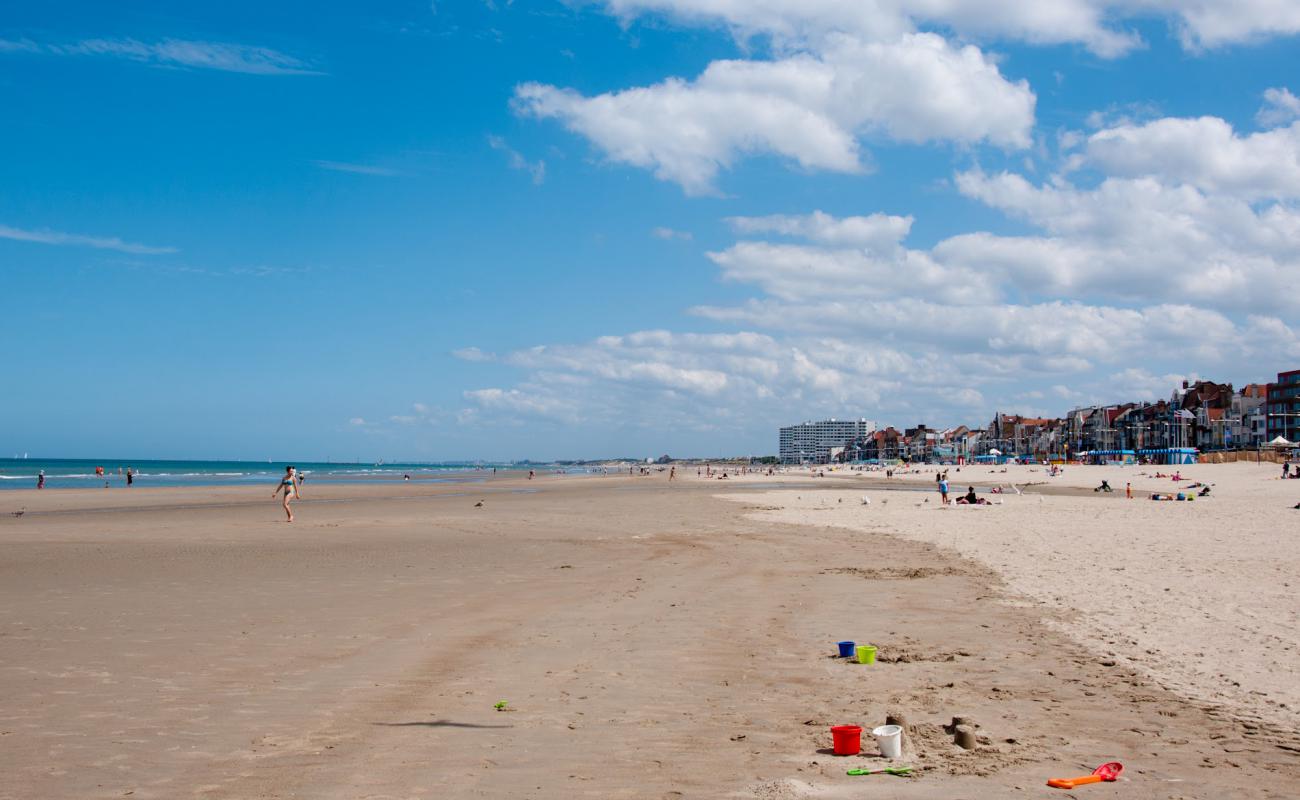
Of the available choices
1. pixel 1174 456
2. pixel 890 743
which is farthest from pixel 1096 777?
pixel 1174 456

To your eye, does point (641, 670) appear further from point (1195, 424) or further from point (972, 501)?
point (1195, 424)

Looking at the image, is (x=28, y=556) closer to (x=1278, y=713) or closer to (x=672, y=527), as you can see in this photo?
(x=672, y=527)

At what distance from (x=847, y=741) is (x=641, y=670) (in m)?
3.05

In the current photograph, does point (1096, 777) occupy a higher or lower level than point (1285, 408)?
lower

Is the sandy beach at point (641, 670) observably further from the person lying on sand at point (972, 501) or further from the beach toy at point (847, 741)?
the person lying on sand at point (972, 501)

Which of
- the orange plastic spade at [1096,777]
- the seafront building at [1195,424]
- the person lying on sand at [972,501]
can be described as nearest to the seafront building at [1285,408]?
the seafront building at [1195,424]

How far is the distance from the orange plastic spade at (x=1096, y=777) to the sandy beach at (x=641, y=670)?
145 mm

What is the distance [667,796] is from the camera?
5.29 meters

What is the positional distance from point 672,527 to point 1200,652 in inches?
722

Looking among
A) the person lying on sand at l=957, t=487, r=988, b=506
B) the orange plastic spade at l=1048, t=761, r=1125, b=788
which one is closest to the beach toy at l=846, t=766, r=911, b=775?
the orange plastic spade at l=1048, t=761, r=1125, b=788

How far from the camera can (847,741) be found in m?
6.04

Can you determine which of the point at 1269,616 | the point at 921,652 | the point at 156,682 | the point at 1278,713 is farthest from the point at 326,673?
the point at 1269,616

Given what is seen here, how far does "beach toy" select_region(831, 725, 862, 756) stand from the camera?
237 inches

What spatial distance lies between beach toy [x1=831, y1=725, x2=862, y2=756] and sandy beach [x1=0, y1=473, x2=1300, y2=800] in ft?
0.44
